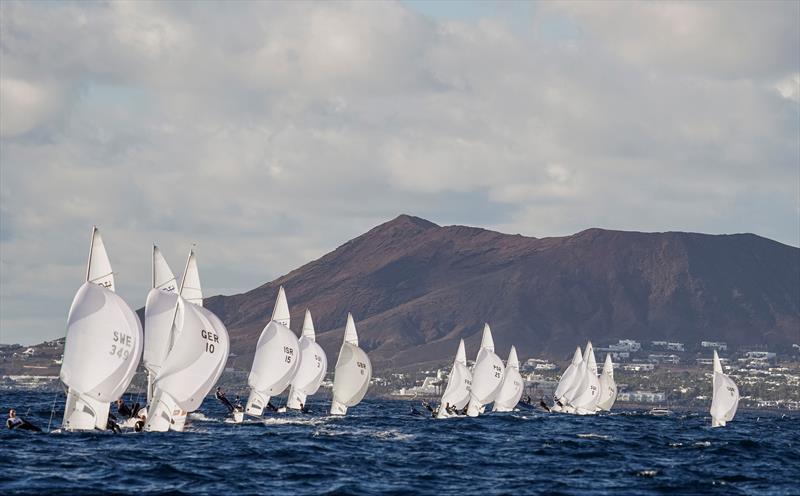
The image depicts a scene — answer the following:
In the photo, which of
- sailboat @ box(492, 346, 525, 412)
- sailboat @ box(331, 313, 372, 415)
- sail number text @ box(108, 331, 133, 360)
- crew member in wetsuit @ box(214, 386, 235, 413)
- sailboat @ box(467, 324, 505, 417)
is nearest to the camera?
sail number text @ box(108, 331, 133, 360)

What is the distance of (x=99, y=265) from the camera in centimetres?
7619

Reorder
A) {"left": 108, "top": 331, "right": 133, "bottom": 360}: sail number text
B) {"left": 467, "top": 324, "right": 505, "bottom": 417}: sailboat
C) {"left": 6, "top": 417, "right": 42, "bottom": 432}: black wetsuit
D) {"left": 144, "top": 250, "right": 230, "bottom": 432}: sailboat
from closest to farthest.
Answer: {"left": 108, "top": 331, "right": 133, "bottom": 360}: sail number text < {"left": 144, "top": 250, "right": 230, "bottom": 432}: sailboat < {"left": 6, "top": 417, "right": 42, "bottom": 432}: black wetsuit < {"left": 467, "top": 324, "right": 505, "bottom": 417}: sailboat

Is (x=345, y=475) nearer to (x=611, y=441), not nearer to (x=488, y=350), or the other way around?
(x=611, y=441)

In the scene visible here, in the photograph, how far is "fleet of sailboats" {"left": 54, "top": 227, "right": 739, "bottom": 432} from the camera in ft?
240

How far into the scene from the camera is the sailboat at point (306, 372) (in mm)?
127062

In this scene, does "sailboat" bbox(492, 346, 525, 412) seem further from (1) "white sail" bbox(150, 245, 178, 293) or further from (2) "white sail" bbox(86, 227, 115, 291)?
(2) "white sail" bbox(86, 227, 115, 291)

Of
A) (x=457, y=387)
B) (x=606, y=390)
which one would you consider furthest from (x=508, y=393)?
(x=606, y=390)

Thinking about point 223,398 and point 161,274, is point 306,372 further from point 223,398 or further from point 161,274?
point 161,274

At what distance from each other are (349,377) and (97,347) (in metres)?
53.8

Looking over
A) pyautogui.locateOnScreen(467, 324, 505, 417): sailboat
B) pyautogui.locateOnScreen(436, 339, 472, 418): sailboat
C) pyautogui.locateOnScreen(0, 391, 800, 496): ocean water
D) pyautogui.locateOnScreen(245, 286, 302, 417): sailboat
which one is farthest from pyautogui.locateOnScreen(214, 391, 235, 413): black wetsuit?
pyautogui.locateOnScreen(467, 324, 505, 417): sailboat

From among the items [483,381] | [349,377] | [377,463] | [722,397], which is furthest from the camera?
[483,381]

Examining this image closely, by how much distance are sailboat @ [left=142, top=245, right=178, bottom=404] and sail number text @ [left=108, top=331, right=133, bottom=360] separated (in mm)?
17773

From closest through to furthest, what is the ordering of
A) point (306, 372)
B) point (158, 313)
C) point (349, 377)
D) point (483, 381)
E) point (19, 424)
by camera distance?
point (19, 424)
point (158, 313)
point (349, 377)
point (306, 372)
point (483, 381)

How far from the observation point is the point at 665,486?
6494cm
